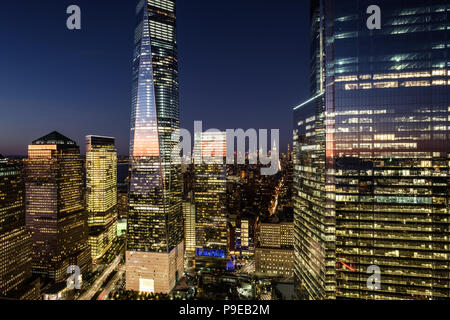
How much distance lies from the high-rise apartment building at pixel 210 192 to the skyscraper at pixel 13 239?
15.1m

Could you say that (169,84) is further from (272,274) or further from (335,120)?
(272,274)

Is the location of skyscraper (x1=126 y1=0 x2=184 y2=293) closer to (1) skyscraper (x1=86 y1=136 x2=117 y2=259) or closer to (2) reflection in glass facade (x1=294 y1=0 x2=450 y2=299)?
(1) skyscraper (x1=86 y1=136 x2=117 y2=259)

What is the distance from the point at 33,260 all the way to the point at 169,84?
68.2 ft

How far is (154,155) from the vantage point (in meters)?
26.4

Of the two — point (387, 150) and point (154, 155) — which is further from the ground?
point (154, 155)

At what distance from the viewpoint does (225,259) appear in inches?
1158

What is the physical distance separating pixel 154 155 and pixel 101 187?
59.0 feet

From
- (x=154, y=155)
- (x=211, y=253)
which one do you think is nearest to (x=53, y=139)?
(x=154, y=155)

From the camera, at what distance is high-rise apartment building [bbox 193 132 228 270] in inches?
1241

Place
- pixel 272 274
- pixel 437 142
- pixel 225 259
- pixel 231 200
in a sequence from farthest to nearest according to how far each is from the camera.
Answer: pixel 231 200
pixel 225 259
pixel 272 274
pixel 437 142

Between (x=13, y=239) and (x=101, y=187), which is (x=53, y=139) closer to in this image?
(x=101, y=187)

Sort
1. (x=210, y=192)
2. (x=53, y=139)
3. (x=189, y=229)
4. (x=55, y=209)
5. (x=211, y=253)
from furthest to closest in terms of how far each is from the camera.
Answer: (x=189, y=229)
(x=210, y=192)
(x=53, y=139)
(x=211, y=253)
(x=55, y=209)
